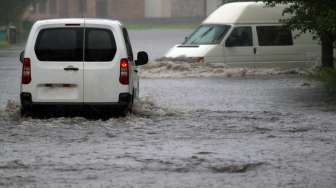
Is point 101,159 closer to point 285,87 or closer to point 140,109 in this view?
point 140,109

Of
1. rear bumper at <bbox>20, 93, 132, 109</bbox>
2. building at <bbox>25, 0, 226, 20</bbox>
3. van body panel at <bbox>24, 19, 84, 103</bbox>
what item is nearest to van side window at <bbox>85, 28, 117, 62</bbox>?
van body panel at <bbox>24, 19, 84, 103</bbox>

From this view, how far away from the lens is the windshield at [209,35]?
29.5 meters

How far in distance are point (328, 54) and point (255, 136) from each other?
14.7m

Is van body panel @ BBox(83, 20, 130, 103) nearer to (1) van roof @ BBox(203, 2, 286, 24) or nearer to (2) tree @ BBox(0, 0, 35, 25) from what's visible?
(1) van roof @ BBox(203, 2, 286, 24)

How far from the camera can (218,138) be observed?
14.8 metres

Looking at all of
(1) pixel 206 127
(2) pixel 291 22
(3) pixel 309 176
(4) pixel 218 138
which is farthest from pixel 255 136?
(2) pixel 291 22

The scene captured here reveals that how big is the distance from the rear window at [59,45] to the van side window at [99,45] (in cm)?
12

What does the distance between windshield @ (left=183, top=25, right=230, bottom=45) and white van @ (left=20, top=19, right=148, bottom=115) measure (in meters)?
12.9

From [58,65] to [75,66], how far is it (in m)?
0.27

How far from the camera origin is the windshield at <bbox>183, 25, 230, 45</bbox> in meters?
29.5

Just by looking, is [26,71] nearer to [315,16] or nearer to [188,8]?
[315,16]

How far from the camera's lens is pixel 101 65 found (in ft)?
54.1

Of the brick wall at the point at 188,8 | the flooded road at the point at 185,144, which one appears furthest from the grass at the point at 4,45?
the brick wall at the point at 188,8

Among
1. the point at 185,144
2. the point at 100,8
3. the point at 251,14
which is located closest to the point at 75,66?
the point at 185,144
